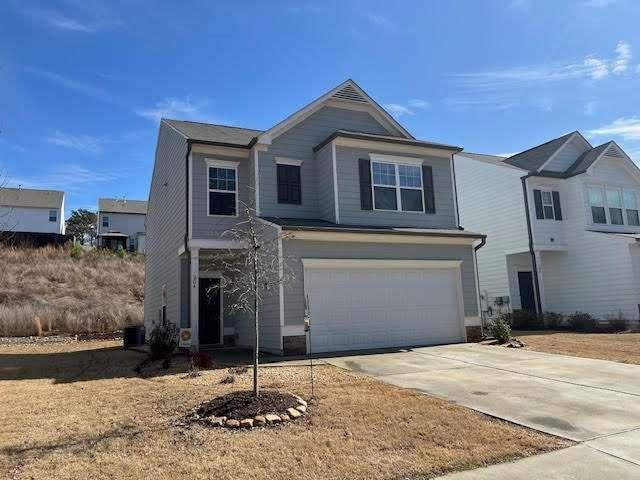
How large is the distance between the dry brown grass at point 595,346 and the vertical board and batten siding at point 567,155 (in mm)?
9103

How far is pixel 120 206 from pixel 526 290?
44.4 meters

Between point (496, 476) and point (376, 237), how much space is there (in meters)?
Result: 9.69

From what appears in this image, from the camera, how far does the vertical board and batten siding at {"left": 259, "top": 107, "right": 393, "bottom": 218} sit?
50.9ft

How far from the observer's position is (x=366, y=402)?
7.38 metres

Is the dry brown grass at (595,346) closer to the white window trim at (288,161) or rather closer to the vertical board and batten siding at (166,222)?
the white window trim at (288,161)

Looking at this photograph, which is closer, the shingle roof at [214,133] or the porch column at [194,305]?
the porch column at [194,305]

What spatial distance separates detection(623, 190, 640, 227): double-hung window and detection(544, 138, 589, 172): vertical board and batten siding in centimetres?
302

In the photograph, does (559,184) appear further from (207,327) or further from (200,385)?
(200,385)

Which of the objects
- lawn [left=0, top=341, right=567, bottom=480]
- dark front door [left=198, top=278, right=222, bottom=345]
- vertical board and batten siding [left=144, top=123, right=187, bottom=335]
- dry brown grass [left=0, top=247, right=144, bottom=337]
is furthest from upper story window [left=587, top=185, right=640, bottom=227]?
dry brown grass [left=0, top=247, right=144, bottom=337]

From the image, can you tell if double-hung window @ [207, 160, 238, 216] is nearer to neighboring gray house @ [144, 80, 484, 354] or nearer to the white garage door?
neighboring gray house @ [144, 80, 484, 354]

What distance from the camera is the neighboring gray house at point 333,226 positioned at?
13531 millimetres

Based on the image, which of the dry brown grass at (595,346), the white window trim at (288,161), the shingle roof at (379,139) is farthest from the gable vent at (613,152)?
the white window trim at (288,161)

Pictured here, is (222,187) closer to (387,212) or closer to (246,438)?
(387,212)

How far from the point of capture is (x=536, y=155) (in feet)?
81.7
